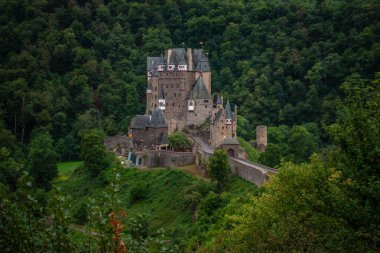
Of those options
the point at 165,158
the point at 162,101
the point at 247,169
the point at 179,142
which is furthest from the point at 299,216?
the point at 162,101

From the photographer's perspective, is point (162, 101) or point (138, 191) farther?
point (162, 101)

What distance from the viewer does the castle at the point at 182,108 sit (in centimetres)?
5947

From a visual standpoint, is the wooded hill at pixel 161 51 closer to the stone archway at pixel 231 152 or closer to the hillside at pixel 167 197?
the hillside at pixel 167 197

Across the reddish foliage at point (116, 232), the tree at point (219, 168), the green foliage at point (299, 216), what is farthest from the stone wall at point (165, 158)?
the reddish foliage at point (116, 232)

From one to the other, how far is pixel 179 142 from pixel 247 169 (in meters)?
11.3

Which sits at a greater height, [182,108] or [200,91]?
[200,91]

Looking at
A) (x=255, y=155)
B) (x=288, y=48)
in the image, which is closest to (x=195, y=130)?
(x=255, y=155)

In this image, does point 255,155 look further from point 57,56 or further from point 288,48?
point 57,56

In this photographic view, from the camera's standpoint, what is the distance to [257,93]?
80875 mm

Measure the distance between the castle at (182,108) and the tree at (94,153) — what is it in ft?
11.2

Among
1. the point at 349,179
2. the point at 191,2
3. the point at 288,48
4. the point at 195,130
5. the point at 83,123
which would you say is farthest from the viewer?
the point at 191,2

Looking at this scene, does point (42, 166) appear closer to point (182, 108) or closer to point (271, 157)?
point (182, 108)

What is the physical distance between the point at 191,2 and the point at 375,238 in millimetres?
81982

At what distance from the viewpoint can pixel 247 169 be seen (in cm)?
4900
